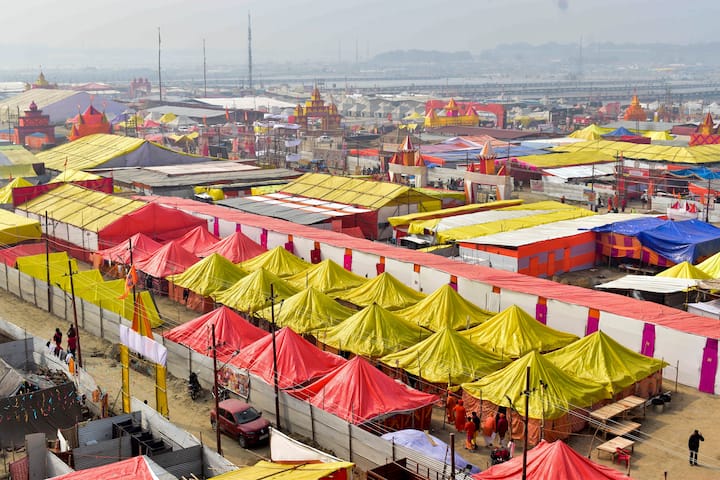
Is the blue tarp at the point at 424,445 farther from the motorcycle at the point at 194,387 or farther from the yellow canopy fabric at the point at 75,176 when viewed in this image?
the yellow canopy fabric at the point at 75,176

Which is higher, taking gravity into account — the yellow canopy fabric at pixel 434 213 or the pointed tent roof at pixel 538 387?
the yellow canopy fabric at pixel 434 213

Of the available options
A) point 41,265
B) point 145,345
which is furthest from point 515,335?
point 41,265

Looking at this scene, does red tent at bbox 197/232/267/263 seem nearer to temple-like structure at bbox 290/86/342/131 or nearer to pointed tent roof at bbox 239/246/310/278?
pointed tent roof at bbox 239/246/310/278

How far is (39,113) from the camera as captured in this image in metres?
92.7

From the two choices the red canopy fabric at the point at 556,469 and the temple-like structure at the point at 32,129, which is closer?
the red canopy fabric at the point at 556,469

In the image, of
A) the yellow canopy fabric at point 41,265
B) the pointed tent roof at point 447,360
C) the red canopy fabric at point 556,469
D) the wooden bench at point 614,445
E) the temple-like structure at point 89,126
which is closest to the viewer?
the red canopy fabric at point 556,469

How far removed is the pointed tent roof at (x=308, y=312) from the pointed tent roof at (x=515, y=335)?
4132 millimetres

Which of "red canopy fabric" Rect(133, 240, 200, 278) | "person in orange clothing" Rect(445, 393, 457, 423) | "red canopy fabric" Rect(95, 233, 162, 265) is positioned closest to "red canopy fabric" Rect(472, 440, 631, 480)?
"person in orange clothing" Rect(445, 393, 457, 423)

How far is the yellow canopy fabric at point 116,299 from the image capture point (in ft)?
94.7

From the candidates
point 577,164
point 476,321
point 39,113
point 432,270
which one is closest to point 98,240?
point 432,270

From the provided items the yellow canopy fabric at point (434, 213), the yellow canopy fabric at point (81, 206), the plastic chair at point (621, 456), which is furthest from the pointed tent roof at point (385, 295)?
the yellow canopy fabric at point (81, 206)

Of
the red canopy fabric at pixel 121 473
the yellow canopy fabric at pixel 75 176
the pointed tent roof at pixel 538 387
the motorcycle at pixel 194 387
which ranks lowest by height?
the motorcycle at pixel 194 387

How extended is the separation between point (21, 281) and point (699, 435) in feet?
80.9

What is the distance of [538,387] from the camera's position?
21312 mm
